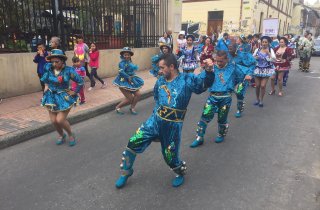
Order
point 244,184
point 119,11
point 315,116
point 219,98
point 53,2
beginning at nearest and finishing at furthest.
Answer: point 244,184
point 219,98
point 315,116
point 53,2
point 119,11

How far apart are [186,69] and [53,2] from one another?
182 inches

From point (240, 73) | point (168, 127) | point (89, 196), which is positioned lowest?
point (89, 196)

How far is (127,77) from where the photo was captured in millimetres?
7023

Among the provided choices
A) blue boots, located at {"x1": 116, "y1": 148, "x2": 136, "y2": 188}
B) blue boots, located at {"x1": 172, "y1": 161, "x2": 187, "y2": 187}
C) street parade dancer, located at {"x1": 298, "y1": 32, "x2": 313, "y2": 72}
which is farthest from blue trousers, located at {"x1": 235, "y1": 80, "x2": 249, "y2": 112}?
street parade dancer, located at {"x1": 298, "y1": 32, "x2": 313, "y2": 72}

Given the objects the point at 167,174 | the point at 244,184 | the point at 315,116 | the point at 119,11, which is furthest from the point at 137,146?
Answer: the point at 119,11

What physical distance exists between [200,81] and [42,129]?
12.4 ft

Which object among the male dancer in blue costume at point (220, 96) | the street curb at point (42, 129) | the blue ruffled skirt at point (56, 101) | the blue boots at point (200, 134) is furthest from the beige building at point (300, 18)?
the blue ruffled skirt at point (56, 101)

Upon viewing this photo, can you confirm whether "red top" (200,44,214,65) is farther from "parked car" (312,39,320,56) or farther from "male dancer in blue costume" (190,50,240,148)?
"parked car" (312,39,320,56)

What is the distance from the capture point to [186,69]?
367 inches

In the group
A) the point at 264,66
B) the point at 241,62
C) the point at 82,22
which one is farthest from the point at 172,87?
the point at 82,22

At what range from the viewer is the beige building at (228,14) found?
94.0 feet

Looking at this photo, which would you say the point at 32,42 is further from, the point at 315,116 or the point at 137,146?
the point at 315,116

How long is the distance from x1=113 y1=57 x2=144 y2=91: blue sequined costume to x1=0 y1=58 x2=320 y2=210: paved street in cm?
94

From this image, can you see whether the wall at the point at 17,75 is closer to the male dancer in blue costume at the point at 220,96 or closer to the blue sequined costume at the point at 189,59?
the blue sequined costume at the point at 189,59
